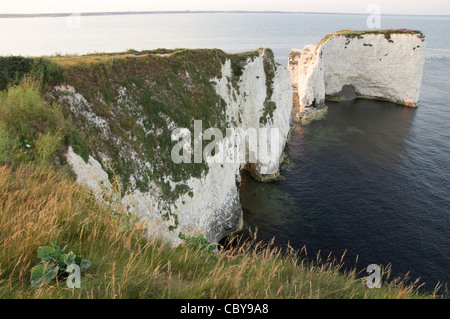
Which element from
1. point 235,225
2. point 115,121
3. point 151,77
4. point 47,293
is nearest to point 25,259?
point 47,293

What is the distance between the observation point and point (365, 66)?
2539 inches

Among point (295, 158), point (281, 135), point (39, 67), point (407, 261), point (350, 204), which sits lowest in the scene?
point (407, 261)

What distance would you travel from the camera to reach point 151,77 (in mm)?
22656

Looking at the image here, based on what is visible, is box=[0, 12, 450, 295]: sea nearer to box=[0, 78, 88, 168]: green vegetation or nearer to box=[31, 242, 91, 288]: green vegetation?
box=[0, 78, 88, 168]: green vegetation

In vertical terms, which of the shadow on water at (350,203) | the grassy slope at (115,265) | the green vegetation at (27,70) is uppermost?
the green vegetation at (27,70)

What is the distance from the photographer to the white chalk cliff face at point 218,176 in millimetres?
15593

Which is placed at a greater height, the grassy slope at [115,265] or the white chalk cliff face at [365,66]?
the white chalk cliff face at [365,66]

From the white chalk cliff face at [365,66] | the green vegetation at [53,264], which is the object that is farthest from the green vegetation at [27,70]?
the white chalk cliff face at [365,66]

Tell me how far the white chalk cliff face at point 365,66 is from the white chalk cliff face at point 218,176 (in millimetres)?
21546

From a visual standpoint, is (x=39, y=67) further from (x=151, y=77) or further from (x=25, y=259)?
(x=25, y=259)

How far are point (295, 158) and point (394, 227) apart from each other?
53.6 ft

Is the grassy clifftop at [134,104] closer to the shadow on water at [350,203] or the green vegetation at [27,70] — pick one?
the green vegetation at [27,70]

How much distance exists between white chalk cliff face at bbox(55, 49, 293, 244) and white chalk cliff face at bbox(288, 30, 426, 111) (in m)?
21.5

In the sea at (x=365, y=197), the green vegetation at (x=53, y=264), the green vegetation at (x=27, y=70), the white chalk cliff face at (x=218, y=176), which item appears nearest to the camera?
the green vegetation at (x=53, y=264)
